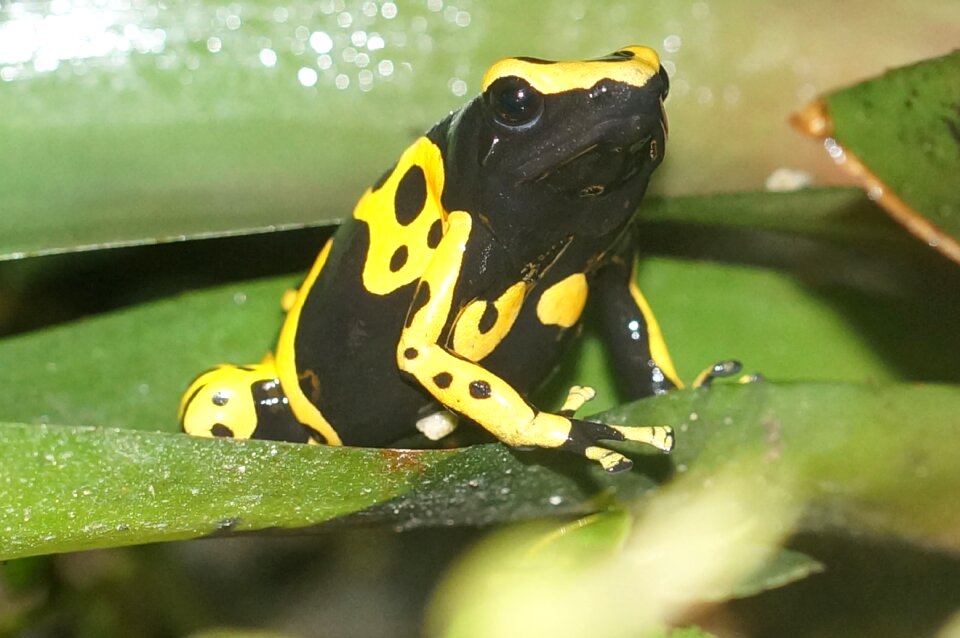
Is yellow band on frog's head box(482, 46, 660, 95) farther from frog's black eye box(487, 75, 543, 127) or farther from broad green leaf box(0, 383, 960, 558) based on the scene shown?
broad green leaf box(0, 383, 960, 558)

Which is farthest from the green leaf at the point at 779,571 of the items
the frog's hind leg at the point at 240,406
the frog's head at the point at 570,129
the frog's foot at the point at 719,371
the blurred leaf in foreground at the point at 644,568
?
the frog's hind leg at the point at 240,406

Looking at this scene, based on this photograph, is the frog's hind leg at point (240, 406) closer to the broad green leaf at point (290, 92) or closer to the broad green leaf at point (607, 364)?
the broad green leaf at point (607, 364)

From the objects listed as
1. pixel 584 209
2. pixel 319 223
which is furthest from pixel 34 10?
pixel 584 209

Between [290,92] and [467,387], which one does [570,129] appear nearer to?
[467,387]

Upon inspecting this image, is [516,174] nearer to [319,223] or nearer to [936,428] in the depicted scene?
[319,223]

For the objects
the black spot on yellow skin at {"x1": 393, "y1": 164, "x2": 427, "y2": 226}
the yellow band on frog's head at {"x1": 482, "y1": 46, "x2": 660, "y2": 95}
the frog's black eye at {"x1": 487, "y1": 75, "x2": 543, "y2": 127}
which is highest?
the yellow band on frog's head at {"x1": 482, "y1": 46, "x2": 660, "y2": 95}

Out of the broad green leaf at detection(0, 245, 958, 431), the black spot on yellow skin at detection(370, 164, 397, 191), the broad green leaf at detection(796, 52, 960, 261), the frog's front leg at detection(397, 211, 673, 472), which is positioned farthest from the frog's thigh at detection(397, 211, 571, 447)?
the broad green leaf at detection(796, 52, 960, 261)
